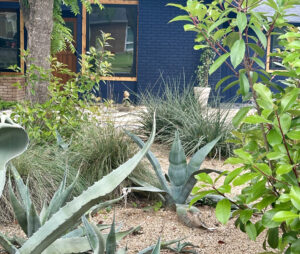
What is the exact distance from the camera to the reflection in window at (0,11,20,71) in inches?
587

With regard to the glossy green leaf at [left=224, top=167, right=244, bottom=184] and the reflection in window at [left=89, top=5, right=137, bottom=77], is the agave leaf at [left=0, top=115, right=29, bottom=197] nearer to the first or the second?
the glossy green leaf at [left=224, top=167, right=244, bottom=184]

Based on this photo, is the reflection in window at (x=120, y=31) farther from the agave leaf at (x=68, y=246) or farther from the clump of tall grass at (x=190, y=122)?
the agave leaf at (x=68, y=246)

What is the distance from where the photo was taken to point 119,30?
14992mm

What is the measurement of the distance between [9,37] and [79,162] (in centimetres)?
1127

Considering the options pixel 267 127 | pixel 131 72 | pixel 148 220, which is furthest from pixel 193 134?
pixel 131 72

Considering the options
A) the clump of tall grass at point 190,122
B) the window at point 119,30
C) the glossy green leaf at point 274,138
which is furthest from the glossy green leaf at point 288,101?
the window at point 119,30

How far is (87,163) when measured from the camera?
4816 millimetres

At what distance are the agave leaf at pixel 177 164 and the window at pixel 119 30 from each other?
11186 mm

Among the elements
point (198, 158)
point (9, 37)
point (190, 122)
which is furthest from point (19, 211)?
point (9, 37)

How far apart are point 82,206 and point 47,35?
589 centimetres

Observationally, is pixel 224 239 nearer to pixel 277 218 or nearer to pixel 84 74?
pixel 277 218

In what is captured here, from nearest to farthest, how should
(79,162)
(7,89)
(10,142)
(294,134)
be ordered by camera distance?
1. (10,142)
2. (294,134)
3. (79,162)
4. (7,89)

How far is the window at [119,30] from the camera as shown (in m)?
14.9

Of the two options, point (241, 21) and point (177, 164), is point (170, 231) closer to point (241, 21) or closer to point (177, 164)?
point (177, 164)
